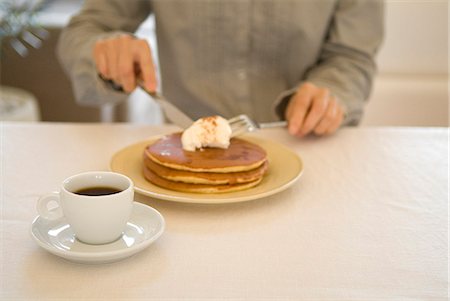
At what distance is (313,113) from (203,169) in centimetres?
38

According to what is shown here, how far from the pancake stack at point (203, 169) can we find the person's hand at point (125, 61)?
252 millimetres

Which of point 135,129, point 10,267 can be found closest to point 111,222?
point 10,267

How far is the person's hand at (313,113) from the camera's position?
1168 millimetres

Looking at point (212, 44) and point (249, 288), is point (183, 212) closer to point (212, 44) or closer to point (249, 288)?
point (249, 288)

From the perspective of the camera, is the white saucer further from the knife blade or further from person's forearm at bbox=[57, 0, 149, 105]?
person's forearm at bbox=[57, 0, 149, 105]

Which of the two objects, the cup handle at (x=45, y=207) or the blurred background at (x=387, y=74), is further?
the blurred background at (x=387, y=74)

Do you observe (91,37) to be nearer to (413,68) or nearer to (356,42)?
(356,42)

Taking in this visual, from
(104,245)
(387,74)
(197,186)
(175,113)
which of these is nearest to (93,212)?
(104,245)

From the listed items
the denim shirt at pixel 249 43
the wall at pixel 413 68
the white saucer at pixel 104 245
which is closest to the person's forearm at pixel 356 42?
the denim shirt at pixel 249 43

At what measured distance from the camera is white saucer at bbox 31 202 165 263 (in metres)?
0.66

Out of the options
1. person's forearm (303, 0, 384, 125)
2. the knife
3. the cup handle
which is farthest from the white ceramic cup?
person's forearm (303, 0, 384, 125)

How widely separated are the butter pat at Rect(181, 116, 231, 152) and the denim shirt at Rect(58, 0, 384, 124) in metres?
0.51

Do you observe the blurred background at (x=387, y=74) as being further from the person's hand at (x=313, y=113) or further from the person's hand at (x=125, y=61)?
the person's hand at (x=313, y=113)

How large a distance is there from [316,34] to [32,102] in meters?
1.25
